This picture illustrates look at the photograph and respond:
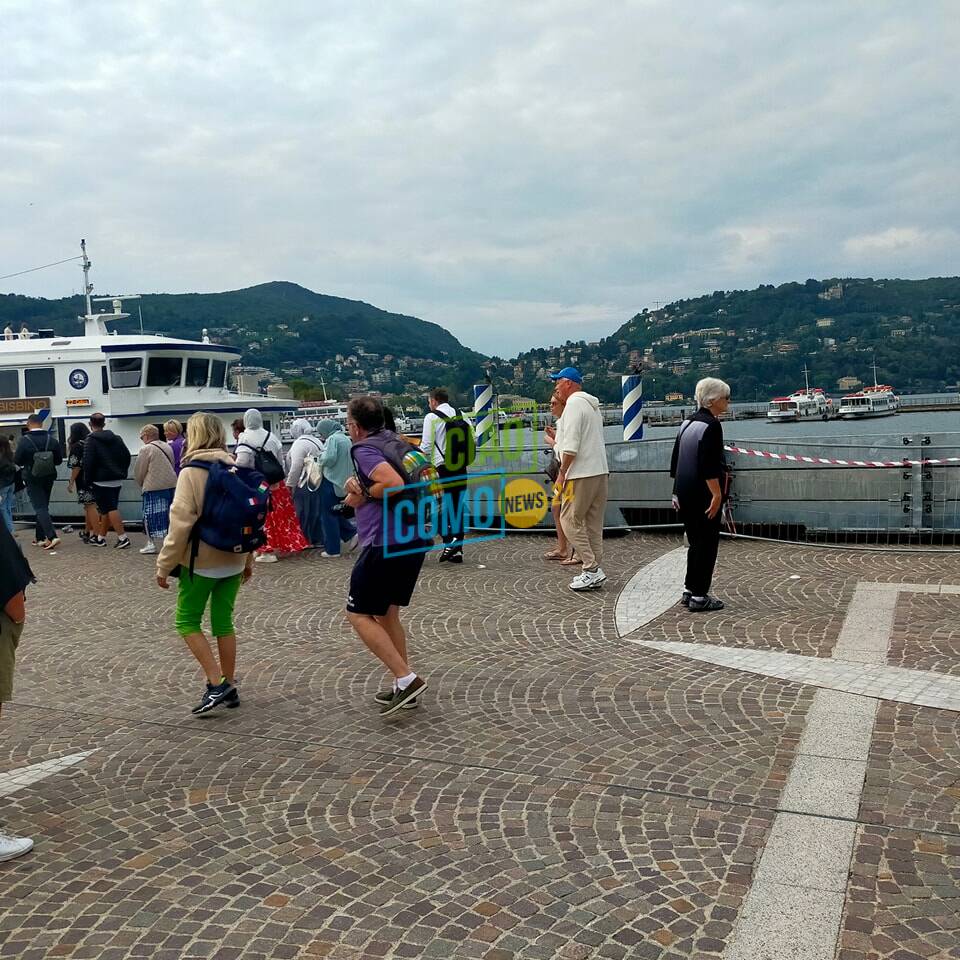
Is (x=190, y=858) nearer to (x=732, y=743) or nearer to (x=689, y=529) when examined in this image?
(x=732, y=743)

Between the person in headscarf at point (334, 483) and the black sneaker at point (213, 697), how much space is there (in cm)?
417

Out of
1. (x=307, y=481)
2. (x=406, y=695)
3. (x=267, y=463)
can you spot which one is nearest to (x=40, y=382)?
(x=307, y=481)

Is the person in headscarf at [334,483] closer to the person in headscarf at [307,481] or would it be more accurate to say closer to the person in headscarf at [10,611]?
the person in headscarf at [307,481]

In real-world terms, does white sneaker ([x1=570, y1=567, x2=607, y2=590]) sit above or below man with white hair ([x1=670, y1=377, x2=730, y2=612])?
below

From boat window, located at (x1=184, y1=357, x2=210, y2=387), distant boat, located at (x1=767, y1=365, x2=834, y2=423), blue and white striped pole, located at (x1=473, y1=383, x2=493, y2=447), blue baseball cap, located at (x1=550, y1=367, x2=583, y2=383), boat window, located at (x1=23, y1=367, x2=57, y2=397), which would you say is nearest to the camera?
blue baseball cap, located at (x1=550, y1=367, x2=583, y2=383)

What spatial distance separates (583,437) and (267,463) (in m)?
3.80

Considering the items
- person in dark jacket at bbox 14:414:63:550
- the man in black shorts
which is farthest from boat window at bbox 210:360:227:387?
the man in black shorts

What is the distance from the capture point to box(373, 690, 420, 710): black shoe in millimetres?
4844

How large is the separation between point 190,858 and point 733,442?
27.6 ft

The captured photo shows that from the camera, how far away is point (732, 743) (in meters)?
4.25

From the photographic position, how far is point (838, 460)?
9891 mm

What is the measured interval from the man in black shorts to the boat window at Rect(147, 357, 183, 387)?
15.5m

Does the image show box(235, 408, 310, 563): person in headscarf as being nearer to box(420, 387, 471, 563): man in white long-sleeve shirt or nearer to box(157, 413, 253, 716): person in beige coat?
box(420, 387, 471, 563): man in white long-sleeve shirt

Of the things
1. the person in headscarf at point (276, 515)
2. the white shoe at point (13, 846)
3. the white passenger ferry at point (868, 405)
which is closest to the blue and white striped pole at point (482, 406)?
the person in headscarf at point (276, 515)
